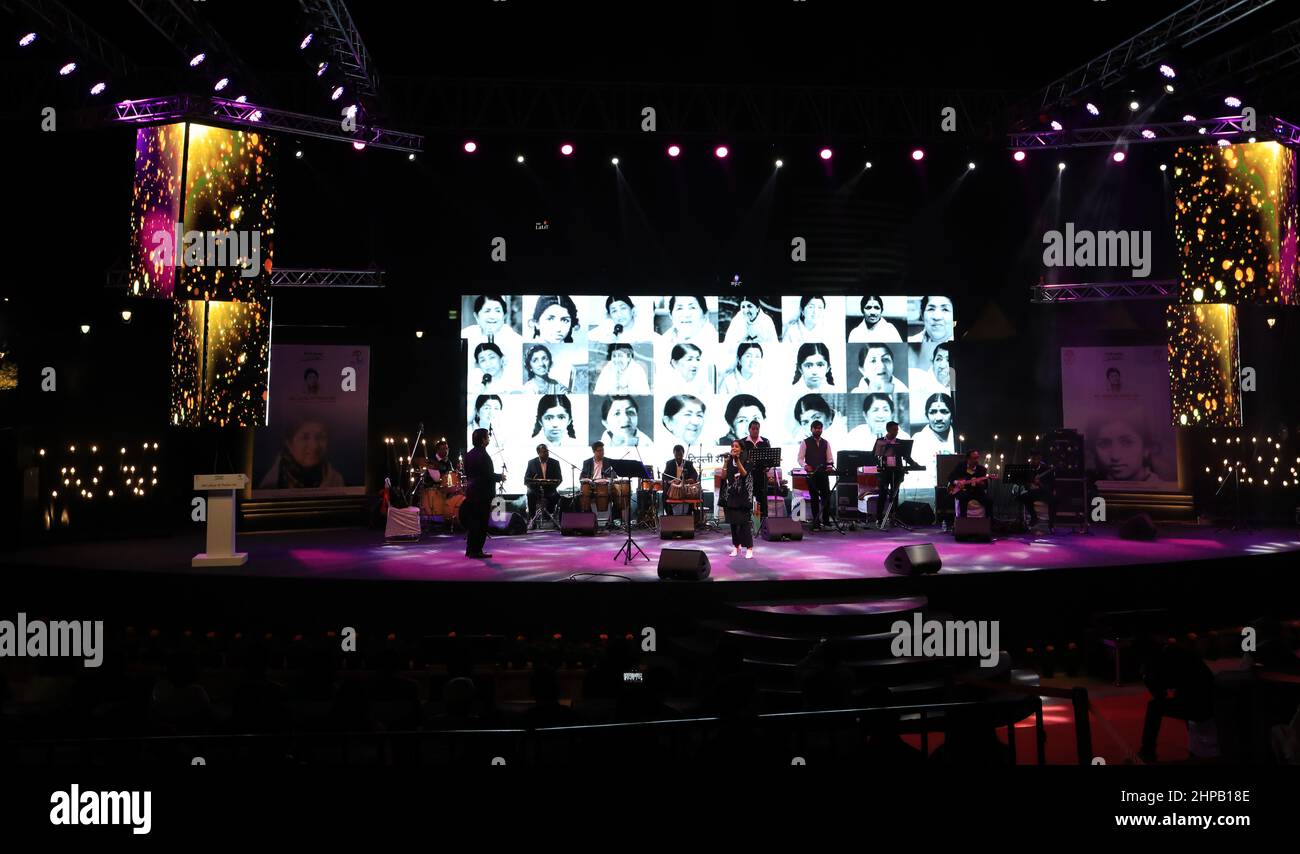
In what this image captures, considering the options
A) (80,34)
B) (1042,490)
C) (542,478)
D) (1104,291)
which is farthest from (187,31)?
(1104,291)

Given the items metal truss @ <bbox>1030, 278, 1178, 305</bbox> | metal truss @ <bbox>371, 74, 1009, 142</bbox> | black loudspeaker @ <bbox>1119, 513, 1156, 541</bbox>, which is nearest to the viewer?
black loudspeaker @ <bbox>1119, 513, 1156, 541</bbox>

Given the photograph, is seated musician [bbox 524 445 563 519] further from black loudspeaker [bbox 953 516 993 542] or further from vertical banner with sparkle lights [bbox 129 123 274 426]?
black loudspeaker [bbox 953 516 993 542]

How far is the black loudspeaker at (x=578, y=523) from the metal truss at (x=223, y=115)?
5725mm

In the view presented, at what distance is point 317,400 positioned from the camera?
44.0 feet

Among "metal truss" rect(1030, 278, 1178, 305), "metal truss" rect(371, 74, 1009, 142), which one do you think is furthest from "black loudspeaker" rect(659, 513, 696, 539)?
"metal truss" rect(1030, 278, 1178, 305)

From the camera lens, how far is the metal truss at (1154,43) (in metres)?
8.59

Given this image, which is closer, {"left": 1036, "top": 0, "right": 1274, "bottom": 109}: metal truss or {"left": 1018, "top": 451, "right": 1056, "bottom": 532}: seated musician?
{"left": 1036, "top": 0, "right": 1274, "bottom": 109}: metal truss

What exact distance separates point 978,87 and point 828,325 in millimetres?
4119

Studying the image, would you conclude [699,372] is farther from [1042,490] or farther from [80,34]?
[80,34]

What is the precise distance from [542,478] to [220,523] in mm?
4614

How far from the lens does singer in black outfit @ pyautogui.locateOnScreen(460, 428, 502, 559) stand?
962cm

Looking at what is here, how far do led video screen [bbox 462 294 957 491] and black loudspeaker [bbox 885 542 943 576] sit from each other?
5.59 meters

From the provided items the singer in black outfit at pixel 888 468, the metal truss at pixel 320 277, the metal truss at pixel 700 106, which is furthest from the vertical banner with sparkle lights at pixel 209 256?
the singer in black outfit at pixel 888 468

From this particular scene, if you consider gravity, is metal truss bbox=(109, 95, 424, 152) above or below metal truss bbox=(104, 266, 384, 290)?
above
